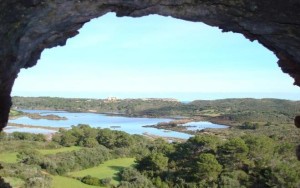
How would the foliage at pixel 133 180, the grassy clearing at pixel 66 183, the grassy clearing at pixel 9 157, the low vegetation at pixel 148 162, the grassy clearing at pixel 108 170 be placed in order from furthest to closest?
the grassy clearing at pixel 9 157, the grassy clearing at pixel 108 170, the grassy clearing at pixel 66 183, the foliage at pixel 133 180, the low vegetation at pixel 148 162

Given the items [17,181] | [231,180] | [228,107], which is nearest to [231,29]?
[231,180]

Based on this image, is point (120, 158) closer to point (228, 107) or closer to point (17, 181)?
point (17, 181)

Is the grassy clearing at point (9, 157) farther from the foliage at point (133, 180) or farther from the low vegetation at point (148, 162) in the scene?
the foliage at point (133, 180)

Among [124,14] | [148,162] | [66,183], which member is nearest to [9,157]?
[66,183]

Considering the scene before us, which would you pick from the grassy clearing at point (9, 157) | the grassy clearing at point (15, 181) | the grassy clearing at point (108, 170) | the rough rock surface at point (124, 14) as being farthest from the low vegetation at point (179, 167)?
the rough rock surface at point (124, 14)

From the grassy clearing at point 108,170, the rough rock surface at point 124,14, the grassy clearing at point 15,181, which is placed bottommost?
the grassy clearing at point 108,170

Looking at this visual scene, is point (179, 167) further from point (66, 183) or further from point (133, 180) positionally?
point (66, 183)
